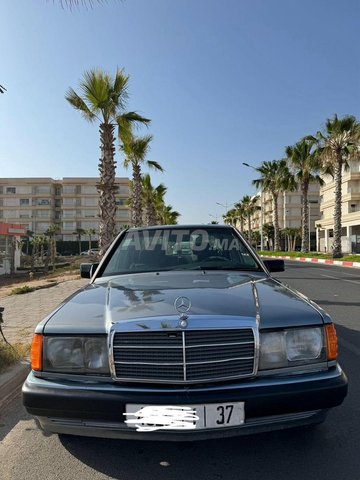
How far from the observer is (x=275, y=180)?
50031mm

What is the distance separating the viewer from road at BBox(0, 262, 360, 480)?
2631mm

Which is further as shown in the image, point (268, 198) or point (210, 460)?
point (268, 198)

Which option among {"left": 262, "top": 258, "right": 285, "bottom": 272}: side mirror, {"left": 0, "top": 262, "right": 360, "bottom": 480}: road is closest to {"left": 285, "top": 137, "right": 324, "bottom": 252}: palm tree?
{"left": 262, "top": 258, "right": 285, "bottom": 272}: side mirror

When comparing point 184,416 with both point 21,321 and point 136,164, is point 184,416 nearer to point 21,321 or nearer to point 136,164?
point 21,321

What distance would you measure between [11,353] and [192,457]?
10.1 ft

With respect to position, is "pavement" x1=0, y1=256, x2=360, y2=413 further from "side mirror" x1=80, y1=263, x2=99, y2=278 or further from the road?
"side mirror" x1=80, y1=263, x2=99, y2=278

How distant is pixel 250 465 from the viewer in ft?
8.88

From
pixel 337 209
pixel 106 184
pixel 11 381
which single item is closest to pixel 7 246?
pixel 106 184

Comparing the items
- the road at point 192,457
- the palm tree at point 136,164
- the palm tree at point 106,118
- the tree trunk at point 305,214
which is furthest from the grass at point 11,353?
the tree trunk at point 305,214

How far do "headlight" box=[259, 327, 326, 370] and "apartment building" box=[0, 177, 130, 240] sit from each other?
9730 cm

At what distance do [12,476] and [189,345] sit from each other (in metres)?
1.41

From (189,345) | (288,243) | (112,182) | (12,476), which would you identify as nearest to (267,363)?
(189,345)

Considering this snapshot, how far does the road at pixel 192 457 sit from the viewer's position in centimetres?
263

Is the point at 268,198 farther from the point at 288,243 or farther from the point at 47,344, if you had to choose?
the point at 47,344
